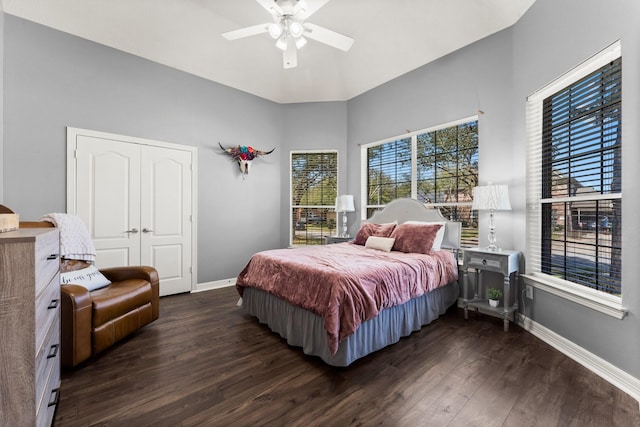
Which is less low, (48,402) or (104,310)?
(104,310)

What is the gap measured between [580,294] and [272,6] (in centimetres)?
349

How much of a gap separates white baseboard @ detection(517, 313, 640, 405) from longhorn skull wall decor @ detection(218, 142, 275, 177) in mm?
4201

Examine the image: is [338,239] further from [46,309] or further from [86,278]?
[46,309]

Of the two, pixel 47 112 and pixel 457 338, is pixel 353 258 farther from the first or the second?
pixel 47 112

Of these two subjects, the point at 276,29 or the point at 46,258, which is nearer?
the point at 46,258

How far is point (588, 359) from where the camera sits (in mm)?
2156

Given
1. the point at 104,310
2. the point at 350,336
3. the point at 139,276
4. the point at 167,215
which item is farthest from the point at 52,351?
the point at 167,215

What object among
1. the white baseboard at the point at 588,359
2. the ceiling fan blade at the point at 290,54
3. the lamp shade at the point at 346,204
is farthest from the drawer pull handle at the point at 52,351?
the lamp shade at the point at 346,204

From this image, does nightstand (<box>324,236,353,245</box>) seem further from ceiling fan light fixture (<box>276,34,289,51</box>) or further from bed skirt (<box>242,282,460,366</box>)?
ceiling fan light fixture (<box>276,34,289,51</box>)

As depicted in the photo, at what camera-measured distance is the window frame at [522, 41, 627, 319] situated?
217 cm

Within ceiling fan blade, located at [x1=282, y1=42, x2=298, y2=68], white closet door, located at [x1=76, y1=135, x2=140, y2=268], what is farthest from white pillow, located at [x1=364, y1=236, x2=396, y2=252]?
white closet door, located at [x1=76, y1=135, x2=140, y2=268]

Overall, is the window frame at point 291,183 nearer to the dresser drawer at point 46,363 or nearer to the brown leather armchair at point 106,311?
the brown leather armchair at point 106,311

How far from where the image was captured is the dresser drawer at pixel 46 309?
1.10 m

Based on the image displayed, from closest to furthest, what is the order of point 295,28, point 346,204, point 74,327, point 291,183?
point 74,327 → point 295,28 → point 346,204 → point 291,183
